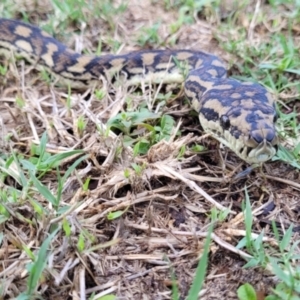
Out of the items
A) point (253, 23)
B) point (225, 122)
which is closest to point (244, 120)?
point (225, 122)

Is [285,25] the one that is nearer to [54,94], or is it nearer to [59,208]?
[54,94]

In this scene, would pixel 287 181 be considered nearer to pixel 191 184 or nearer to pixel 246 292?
pixel 191 184

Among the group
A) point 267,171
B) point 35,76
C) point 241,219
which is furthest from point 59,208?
point 35,76

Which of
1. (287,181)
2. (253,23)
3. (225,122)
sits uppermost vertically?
(225,122)

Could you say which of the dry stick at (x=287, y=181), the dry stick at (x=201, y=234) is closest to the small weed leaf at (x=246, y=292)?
the dry stick at (x=201, y=234)

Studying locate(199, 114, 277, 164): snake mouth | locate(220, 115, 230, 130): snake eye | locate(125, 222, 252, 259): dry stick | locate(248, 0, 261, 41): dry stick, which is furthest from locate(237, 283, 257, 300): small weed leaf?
locate(248, 0, 261, 41): dry stick

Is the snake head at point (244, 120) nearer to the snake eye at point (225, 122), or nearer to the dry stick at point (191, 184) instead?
the snake eye at point (225, 122)
